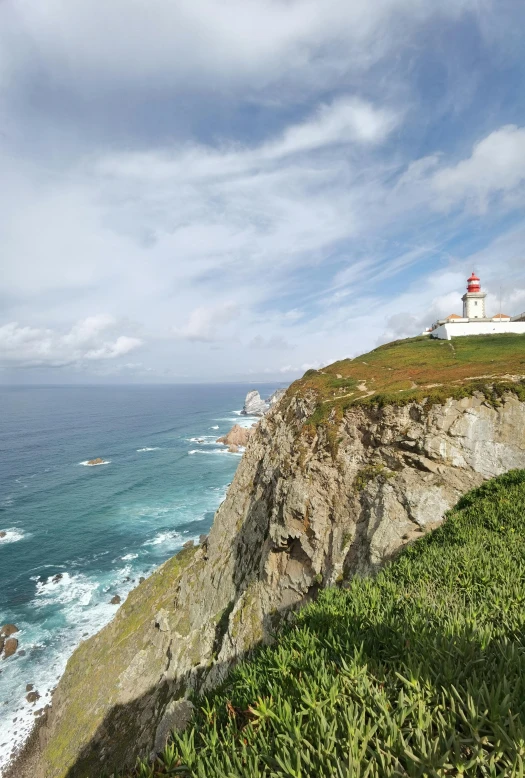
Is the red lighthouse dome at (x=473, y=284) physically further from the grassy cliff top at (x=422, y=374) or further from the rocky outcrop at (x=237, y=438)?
the rocky outcrop at (x=237, y=438)

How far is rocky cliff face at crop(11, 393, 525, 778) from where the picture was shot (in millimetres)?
20266

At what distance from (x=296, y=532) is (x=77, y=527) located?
152ft

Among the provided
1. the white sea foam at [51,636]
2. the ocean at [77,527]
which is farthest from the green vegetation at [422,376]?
the ocean at [77,527]

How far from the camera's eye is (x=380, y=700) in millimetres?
4625

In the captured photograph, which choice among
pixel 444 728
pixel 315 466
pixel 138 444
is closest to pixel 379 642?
pixel 444 728

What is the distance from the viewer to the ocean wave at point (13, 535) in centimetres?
5076

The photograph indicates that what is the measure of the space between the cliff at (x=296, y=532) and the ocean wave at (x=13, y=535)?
28400 millimetres

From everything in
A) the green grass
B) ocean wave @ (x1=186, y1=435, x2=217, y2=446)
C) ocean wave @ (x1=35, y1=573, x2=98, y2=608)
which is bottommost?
ocean wave @ (x1=35, y1=573, x2=98, y2=608)

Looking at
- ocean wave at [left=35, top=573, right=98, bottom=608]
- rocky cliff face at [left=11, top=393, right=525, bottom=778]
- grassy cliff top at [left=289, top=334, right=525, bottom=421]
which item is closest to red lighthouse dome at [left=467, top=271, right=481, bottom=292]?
grassy cliff top at [left=289, top=334, right=525, bottom=421]

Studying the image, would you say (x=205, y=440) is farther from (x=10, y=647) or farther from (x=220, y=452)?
(x=10, y=647)

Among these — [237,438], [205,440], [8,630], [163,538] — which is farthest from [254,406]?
[8,630]

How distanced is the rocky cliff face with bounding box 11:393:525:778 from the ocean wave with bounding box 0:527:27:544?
28.7m

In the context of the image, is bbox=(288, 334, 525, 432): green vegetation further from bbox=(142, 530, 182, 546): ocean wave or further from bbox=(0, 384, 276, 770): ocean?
bbox=(0, 384, 276, 770): ocean

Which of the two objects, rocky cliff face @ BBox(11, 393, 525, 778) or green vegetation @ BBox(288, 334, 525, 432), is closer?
rocky cliff face @ BBox(11, 393, 525, 778)
